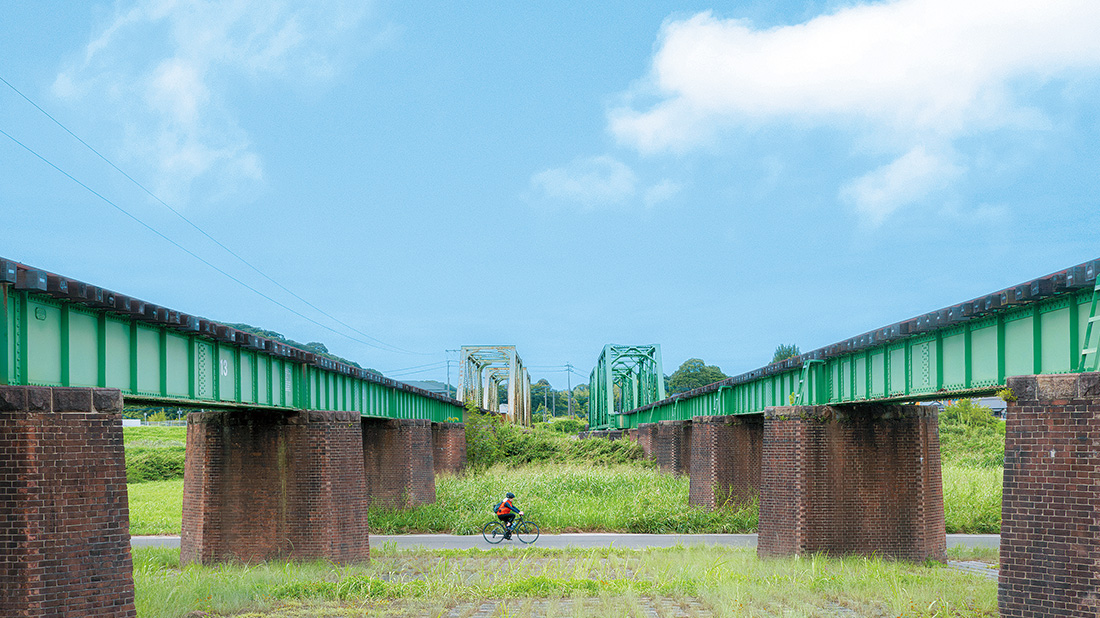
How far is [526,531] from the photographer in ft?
85.7

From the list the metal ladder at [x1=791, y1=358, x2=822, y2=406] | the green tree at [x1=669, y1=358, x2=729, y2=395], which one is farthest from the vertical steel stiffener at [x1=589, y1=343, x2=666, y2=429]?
the metal ladder at [x1=791, y1=358, x2=822, y2=406]

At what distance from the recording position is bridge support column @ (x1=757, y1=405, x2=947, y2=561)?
65.3ft

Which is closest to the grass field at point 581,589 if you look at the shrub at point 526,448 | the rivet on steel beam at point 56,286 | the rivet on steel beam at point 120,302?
the rivet on steel beam at point 120,302

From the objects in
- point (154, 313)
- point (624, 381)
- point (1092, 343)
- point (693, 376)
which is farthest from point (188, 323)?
point (693, 376)

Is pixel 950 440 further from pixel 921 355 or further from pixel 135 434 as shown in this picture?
pixel 135 434

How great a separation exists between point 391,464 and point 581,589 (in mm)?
16108

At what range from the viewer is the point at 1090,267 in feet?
35.1

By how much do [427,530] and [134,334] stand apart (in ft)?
57.9

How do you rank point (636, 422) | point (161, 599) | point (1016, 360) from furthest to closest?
1. point (636, 422)
2. point (161, 599)
3. point (1016, 360)

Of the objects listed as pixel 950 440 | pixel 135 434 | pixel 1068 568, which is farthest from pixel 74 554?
pixel 135 434

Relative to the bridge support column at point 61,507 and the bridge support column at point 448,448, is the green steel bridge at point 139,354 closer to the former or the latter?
the bridge support column at point 61,507

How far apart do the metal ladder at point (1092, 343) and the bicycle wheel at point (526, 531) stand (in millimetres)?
17126

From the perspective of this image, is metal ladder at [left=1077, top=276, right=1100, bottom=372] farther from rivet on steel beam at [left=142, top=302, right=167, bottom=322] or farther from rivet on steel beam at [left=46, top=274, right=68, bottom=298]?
rivet on steel beam at [left=142, top=302, right=167, bottom=322]

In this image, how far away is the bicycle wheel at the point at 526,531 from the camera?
25.7 meters
